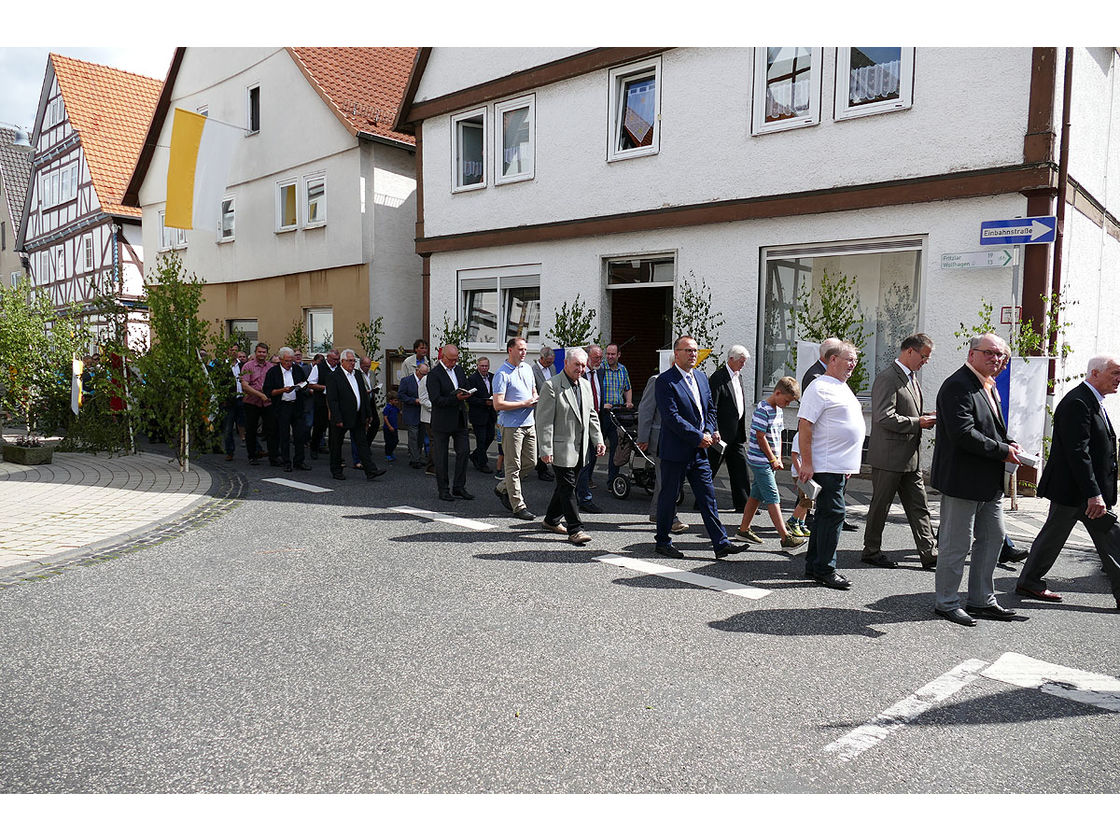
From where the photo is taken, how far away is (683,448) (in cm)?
735

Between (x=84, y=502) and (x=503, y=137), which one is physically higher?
(x=503, y=137)

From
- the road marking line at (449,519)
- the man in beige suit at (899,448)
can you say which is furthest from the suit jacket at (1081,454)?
the road marking line at (449,519)

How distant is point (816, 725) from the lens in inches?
156

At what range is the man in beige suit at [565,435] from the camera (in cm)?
803

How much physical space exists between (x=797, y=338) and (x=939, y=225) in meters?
A: 2.61

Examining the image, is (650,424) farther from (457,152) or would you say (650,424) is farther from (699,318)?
(457,152)

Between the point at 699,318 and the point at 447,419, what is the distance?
16.9 feet

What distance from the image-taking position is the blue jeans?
6.33m

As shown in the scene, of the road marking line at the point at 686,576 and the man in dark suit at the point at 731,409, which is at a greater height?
the man in dark suit at the point at 731,409

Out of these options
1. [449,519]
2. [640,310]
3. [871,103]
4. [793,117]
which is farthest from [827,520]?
[640,310]

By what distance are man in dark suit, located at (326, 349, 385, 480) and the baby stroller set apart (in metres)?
3.54

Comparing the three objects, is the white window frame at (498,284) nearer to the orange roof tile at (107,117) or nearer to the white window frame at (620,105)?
the white window frame at (620,105)

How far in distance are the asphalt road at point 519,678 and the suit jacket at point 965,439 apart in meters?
0.90

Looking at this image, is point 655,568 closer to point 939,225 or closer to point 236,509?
point 236,509
